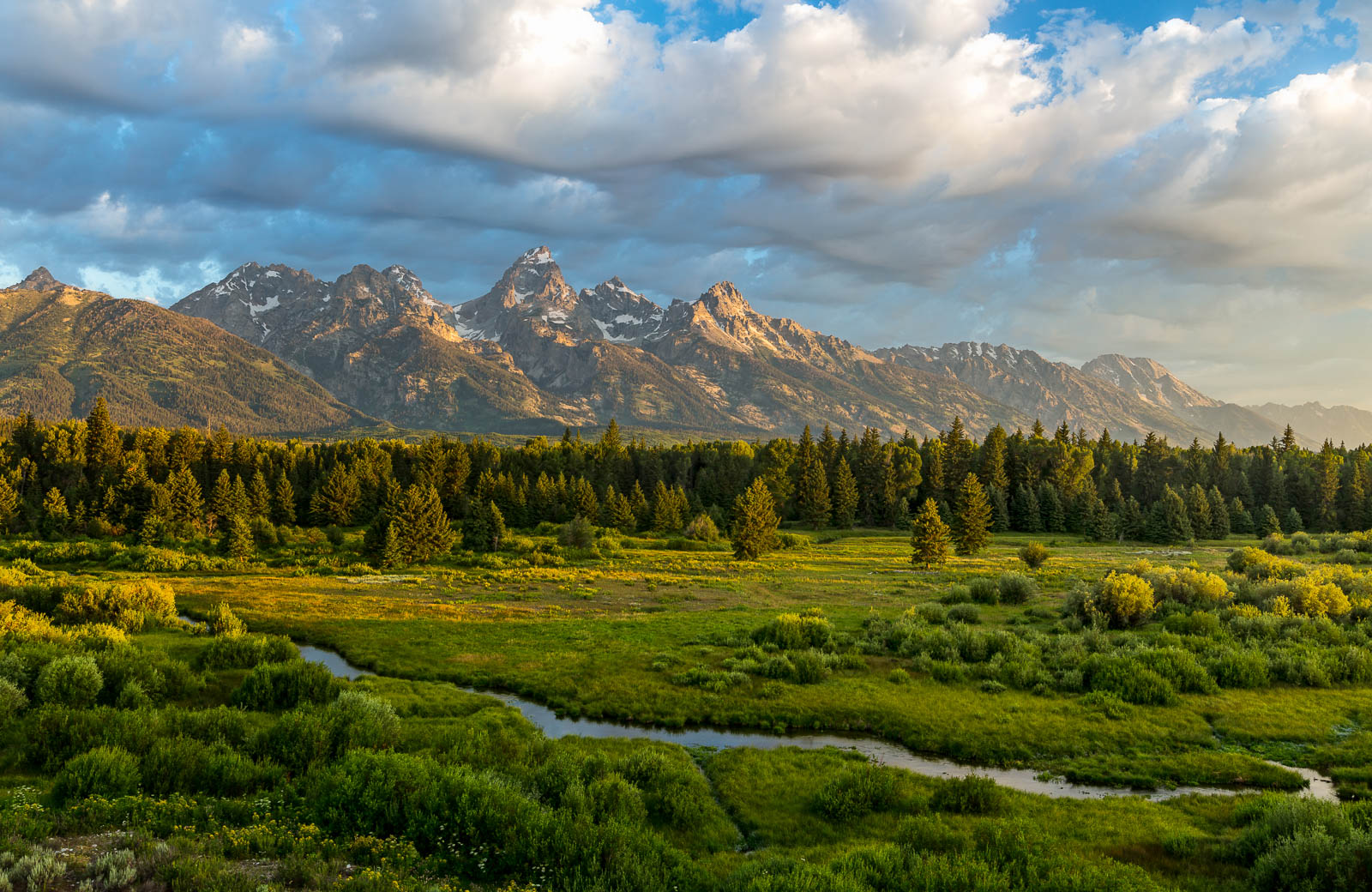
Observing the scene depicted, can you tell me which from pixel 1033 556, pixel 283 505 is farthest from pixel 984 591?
pixel 283 505

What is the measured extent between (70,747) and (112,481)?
110 metres

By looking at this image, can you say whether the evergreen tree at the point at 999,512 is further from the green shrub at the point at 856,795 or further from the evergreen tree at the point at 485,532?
the green shrub at the point at 856,795

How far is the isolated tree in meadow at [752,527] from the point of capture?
8650 cm

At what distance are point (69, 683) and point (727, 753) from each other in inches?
963

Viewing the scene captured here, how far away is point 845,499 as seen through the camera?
417 ft

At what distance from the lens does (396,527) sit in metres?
78.4

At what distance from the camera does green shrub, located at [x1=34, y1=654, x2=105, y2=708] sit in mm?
24969

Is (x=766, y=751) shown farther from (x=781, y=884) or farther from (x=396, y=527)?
(x=396, y=527)

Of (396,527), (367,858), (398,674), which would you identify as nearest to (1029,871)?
(367,858)

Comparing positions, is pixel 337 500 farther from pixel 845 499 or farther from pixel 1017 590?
pixel 1017 590

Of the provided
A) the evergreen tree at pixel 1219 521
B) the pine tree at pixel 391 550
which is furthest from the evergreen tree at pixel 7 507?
the evergreen tree at pixel 1219 521

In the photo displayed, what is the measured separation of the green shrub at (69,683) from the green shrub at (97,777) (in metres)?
10.0

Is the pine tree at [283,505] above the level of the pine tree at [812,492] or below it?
below

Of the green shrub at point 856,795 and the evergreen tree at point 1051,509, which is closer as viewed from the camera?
the green shrub at point 856,795
